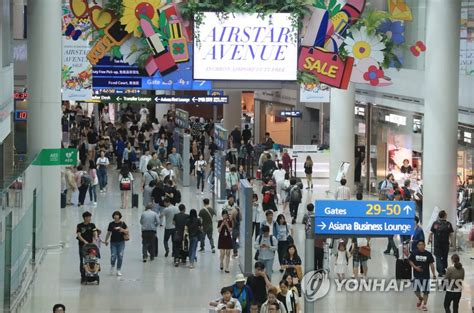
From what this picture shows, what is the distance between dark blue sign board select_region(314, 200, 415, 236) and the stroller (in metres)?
7.18

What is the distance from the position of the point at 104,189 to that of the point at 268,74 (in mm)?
14802

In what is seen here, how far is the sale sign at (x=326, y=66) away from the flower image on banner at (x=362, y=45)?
7.4 inches

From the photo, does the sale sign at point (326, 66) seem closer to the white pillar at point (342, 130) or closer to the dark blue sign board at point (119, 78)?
the dark blue sign board at point (119, 78)

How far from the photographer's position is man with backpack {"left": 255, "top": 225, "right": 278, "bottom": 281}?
21875 mm

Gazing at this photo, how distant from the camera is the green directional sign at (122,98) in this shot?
39.4 meters

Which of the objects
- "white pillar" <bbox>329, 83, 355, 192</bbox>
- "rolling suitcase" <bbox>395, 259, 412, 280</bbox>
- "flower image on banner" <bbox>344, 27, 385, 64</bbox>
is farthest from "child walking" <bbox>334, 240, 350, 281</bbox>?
"white pillar" <bbox>329, 83, 355, 192</bbox>

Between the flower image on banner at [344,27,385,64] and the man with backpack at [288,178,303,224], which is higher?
the flower image on banner at [344,27,385,64]

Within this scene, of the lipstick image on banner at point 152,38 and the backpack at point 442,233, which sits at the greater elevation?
the lipstick image on banner at point 152,38

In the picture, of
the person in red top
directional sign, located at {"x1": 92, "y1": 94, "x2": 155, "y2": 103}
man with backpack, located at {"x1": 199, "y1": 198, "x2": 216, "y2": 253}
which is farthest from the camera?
the person in red top

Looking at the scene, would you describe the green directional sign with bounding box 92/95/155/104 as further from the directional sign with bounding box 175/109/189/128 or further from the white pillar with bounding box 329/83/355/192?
the white pillar with bounding box 329/83/355/192

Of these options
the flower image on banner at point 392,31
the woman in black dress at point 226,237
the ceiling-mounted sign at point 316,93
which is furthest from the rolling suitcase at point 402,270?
the ceiling-mounted sign at point 316,93

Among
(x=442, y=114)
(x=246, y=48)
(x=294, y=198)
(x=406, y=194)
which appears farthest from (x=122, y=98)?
(x=246, y=48)

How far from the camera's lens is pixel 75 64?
32719 mm

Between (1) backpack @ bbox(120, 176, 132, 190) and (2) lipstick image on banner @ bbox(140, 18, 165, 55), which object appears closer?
(2) lipstick image on banner @ bbox(140, 18, 165, 55)
